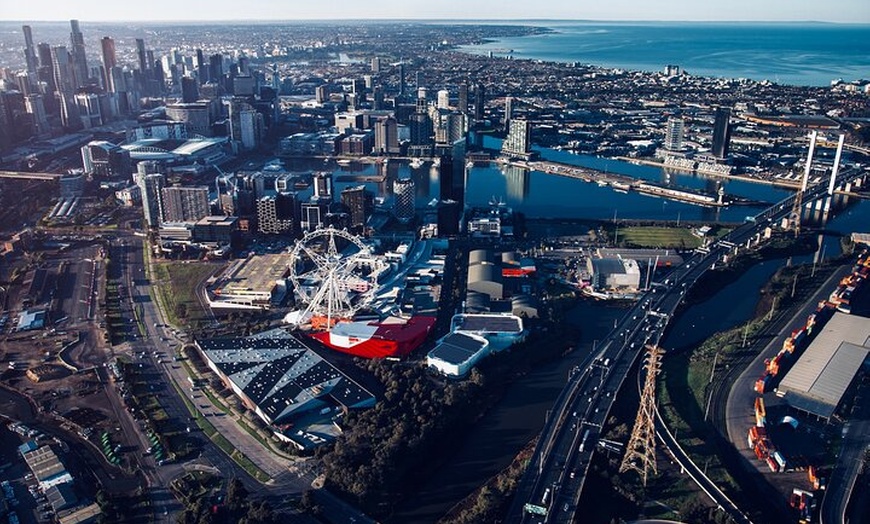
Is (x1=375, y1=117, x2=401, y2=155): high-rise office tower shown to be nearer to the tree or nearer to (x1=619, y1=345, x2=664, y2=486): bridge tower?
(x1=619, y1=345, x2=664, y2=486): bridge tower

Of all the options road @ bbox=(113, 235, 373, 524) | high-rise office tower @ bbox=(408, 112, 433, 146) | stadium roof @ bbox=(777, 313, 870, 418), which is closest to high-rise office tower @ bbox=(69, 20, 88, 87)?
high-rise office tower @ bbox=(408, 112, 433, 146)

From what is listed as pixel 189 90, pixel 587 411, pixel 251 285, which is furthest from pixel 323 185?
pixel 189 90

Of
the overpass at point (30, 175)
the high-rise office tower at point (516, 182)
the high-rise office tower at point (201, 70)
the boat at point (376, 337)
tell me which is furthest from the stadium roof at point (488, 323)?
the high-rise office tower at point (201, 70)

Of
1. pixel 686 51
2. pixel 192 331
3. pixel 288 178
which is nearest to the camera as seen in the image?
pixel 192 331

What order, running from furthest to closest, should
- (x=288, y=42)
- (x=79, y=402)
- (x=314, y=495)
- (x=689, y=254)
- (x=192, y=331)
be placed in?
(x=288, y=42) < (x=689, y=254) < (x=192, y=331) < (x=79, y=402) < (x=314, y=495)

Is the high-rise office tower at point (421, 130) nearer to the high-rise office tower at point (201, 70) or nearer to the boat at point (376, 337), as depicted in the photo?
the boat at point (376, 337)

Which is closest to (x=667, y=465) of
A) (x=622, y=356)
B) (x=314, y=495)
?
(x=622, y=356)

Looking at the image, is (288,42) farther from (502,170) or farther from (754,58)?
(502,170)
